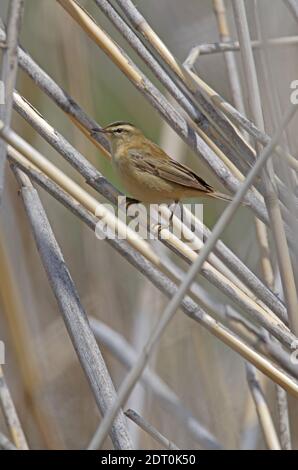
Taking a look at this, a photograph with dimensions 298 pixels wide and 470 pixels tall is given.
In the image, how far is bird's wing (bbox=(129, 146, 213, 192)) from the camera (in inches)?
116

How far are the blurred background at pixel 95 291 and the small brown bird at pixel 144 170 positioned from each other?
29 cm

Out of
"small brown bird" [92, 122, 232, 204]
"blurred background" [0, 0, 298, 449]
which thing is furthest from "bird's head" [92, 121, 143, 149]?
"blurred background" [0, 0, 298, 449]

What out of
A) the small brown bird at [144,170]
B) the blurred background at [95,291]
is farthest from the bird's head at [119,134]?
the blurred background at [95,291]

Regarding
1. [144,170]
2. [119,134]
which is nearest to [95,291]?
[144,170]

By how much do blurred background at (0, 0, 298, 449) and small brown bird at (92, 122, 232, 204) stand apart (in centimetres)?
29

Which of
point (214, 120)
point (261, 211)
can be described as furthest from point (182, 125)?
point (261, 211)

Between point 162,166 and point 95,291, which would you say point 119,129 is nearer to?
point 162,166

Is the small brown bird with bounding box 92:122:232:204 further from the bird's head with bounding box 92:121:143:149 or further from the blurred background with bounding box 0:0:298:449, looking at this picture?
the blurred background with bounding box 0:0:298:449

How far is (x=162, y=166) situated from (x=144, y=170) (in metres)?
0.09

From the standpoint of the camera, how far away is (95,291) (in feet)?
12.3

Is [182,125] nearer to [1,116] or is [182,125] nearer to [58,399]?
[1,116]

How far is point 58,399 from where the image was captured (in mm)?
3918

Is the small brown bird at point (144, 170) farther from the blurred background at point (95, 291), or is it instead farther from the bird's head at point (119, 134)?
the blurred background at point (95, 291)
